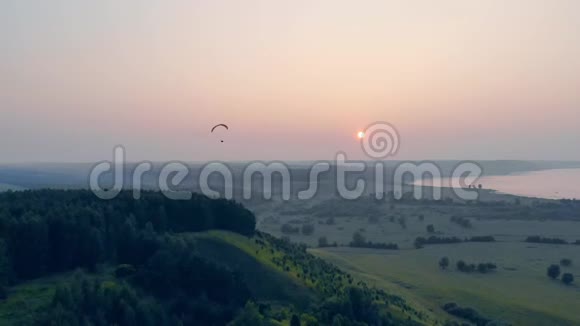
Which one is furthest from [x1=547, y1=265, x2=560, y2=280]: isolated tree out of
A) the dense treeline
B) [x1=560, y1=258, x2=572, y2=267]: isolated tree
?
the dense treeline

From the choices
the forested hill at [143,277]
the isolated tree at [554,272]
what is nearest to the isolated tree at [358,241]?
A: the isolated tree at [554,272]

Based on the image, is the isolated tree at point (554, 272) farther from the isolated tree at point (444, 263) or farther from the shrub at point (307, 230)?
the shrub at point (307, 230)

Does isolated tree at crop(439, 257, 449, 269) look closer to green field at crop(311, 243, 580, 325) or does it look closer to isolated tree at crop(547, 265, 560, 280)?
green field at crop(311, 243, 580, 325)

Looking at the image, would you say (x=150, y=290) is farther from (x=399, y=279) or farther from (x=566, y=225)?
(x=566, y=225)

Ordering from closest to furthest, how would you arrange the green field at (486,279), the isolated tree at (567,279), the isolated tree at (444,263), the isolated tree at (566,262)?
the green field at (486,279), the isolated tree at (567,279), the isolated tree at (444,263), the isolated tree at (566,262)

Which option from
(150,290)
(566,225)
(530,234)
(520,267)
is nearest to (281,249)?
(150,290)

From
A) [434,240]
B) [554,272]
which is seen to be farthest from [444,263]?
[434,240]

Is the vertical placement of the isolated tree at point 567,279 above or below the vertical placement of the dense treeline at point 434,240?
below
